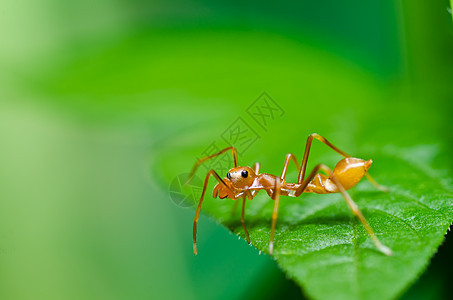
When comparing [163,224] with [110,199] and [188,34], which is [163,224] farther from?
[188,34]

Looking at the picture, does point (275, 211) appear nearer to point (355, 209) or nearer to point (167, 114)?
point (355, 209)

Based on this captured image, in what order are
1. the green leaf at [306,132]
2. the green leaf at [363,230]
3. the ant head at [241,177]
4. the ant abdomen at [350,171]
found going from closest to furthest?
the green leaf at [363,230] → the green leaf at [306,132] → the ant abdomen at [350,171] → the ant head at [241,177]

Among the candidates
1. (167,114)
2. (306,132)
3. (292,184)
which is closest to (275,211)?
(292,184)

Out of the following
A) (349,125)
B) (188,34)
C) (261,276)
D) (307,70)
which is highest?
(188,34)

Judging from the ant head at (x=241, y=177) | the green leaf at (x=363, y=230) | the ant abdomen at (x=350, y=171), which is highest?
the ant head at (x=241, y=177)

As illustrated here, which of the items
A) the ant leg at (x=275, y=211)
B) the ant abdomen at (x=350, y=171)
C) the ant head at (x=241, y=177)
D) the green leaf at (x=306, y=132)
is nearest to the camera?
the green leaf at (x=306, y=132)

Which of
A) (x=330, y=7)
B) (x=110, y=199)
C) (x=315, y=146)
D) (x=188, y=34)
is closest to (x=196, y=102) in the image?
(x=188, y=34)

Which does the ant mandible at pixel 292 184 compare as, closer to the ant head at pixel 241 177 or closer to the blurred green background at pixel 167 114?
the ant head at pixel 241 177

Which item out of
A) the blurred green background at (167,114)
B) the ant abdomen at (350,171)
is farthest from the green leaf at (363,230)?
the blurred green background at (167,114)
